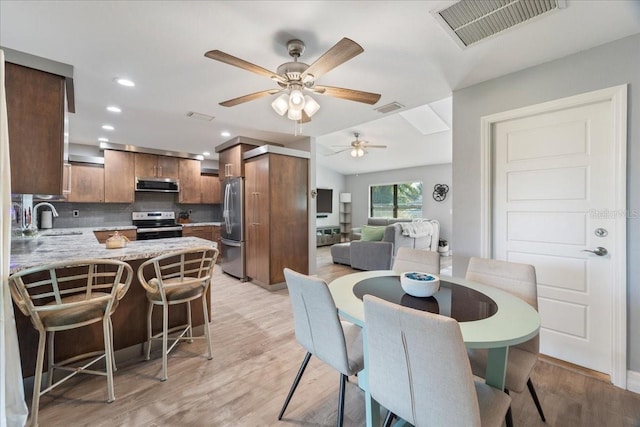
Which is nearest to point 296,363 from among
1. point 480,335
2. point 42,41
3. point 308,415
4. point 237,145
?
point 308,415

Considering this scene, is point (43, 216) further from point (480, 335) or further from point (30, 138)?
point (480, 335)

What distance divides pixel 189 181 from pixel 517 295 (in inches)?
239

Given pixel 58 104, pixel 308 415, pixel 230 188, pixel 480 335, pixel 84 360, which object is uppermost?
pixel 58 104

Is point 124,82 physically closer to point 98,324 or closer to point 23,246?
point 23,246

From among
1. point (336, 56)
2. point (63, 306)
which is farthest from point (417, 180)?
point (63, 306)

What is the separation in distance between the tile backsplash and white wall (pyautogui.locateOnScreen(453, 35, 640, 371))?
171 inches

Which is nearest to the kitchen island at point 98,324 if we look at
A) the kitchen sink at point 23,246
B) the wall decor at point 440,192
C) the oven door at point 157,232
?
the kitchen sink at point 23,246

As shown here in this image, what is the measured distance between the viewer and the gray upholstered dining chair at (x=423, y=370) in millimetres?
915

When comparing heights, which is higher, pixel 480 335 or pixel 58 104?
pixel 58 104

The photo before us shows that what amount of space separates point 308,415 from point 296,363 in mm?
584

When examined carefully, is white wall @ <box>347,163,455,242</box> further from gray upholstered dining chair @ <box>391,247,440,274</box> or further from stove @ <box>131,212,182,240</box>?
stove @ <box>131,212,182,240</box>

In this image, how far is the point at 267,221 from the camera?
160 inches

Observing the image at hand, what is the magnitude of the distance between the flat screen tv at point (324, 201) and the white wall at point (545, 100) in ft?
21.2

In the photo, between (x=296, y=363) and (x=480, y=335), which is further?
(x=296, y=363)
